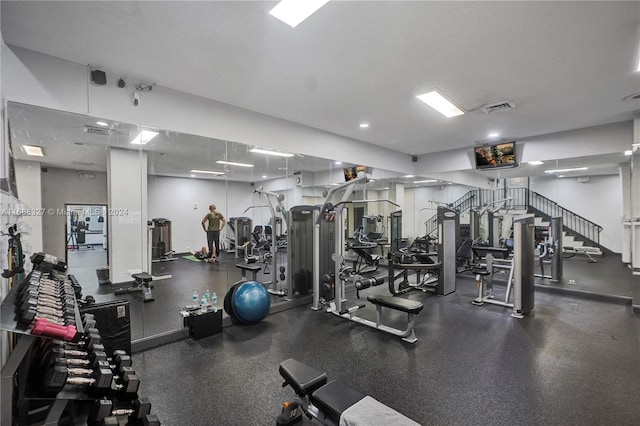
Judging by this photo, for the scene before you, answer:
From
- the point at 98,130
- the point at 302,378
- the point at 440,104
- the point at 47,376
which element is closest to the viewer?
the point at 47,376

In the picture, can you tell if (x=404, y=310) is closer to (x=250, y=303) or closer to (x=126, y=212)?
(x=250, y=303)

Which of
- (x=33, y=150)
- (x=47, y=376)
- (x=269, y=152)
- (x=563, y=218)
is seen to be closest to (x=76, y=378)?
(x=47, y=376)

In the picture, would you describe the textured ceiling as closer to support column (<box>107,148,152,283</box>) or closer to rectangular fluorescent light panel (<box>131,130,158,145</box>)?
rectangular fluorescent light panel (<box>131,130,158,145</box>)

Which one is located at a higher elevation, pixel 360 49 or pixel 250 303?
pixel 360 49

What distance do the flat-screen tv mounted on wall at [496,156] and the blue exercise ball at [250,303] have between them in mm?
5291

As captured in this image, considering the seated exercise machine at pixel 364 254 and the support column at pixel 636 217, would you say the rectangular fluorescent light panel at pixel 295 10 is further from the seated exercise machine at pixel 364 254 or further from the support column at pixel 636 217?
the support column at pixel 636 217

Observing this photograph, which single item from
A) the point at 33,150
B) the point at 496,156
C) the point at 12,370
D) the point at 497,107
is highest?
the point at 497,107

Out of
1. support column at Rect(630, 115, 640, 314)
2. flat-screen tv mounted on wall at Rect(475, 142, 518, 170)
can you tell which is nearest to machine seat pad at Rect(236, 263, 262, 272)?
flat-screen tv mounted on wall at Rect(475, 142, 518, 170)

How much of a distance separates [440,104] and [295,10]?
2.63 meters

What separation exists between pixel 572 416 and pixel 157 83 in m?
4.88

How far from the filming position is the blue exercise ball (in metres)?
3.65

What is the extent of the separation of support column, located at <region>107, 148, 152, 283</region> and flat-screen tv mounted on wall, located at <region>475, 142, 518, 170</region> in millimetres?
6203

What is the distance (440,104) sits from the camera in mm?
3986

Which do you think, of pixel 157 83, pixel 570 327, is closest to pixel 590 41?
pixel 570 327
